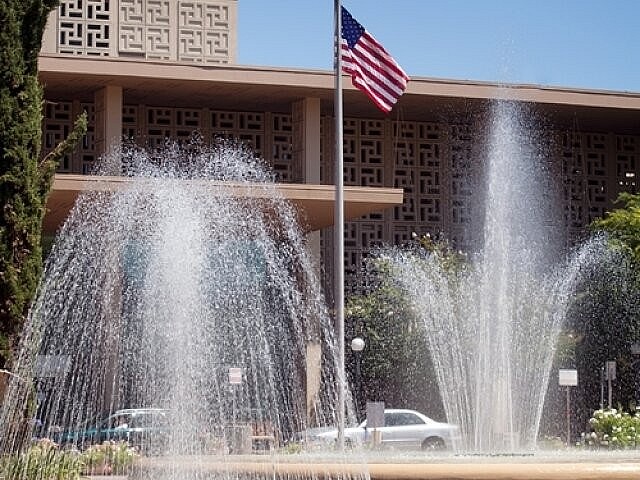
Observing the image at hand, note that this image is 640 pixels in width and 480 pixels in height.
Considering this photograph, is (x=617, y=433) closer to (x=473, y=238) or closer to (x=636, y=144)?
(x=473, y=238)

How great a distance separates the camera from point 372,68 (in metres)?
24.4

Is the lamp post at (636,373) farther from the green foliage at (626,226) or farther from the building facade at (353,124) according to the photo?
the building facade at (353,124)

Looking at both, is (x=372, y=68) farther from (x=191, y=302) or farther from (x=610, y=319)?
(x=610, y=319)

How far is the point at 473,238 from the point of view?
128 ft

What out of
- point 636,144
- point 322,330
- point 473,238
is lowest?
point 322,330

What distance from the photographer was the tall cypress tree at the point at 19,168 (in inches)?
777

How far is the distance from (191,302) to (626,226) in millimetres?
20491

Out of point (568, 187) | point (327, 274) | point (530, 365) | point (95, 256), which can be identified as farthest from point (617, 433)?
point (568, 187)

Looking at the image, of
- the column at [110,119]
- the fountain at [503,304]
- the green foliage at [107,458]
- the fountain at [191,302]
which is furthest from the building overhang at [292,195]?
the green foliage at [107,458]

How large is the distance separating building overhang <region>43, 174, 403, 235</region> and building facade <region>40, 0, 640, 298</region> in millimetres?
2337

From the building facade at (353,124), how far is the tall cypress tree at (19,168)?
13.2 m

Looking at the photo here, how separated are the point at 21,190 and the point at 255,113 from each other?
17922 mm

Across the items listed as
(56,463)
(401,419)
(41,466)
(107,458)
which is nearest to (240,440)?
(107,458)

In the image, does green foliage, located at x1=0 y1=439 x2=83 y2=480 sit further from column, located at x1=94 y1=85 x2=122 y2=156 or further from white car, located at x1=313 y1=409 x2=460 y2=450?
column, located at x1=94 y1=85 x2=122 y2=156
